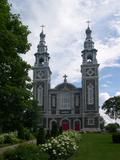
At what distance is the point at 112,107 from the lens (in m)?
86.8

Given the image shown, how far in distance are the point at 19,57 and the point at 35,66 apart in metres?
59.6

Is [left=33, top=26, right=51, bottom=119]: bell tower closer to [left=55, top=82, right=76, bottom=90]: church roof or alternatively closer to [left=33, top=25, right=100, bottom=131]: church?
[left=33, top=25, right=100, bottom=131]: church

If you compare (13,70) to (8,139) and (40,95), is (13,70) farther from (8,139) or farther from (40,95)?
(40,95)

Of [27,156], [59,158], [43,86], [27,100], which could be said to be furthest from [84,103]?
[27,156]

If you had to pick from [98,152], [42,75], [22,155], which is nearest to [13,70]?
[98,152]

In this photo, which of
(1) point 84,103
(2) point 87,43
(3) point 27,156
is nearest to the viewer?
(3) point 27,156

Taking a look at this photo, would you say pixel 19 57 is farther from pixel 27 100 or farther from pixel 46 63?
pixel 46 63

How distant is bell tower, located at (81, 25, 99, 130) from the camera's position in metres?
74.2

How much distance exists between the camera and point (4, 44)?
62.7ft

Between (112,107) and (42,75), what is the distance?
62.1 feet

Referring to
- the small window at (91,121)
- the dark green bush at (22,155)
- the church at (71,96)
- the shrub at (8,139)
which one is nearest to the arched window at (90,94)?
the church at (71,96)

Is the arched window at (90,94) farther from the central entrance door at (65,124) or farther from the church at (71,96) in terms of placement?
the central entrance door at (65,124)

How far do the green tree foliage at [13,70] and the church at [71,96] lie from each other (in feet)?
170

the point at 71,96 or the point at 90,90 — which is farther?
the point at 71,96
